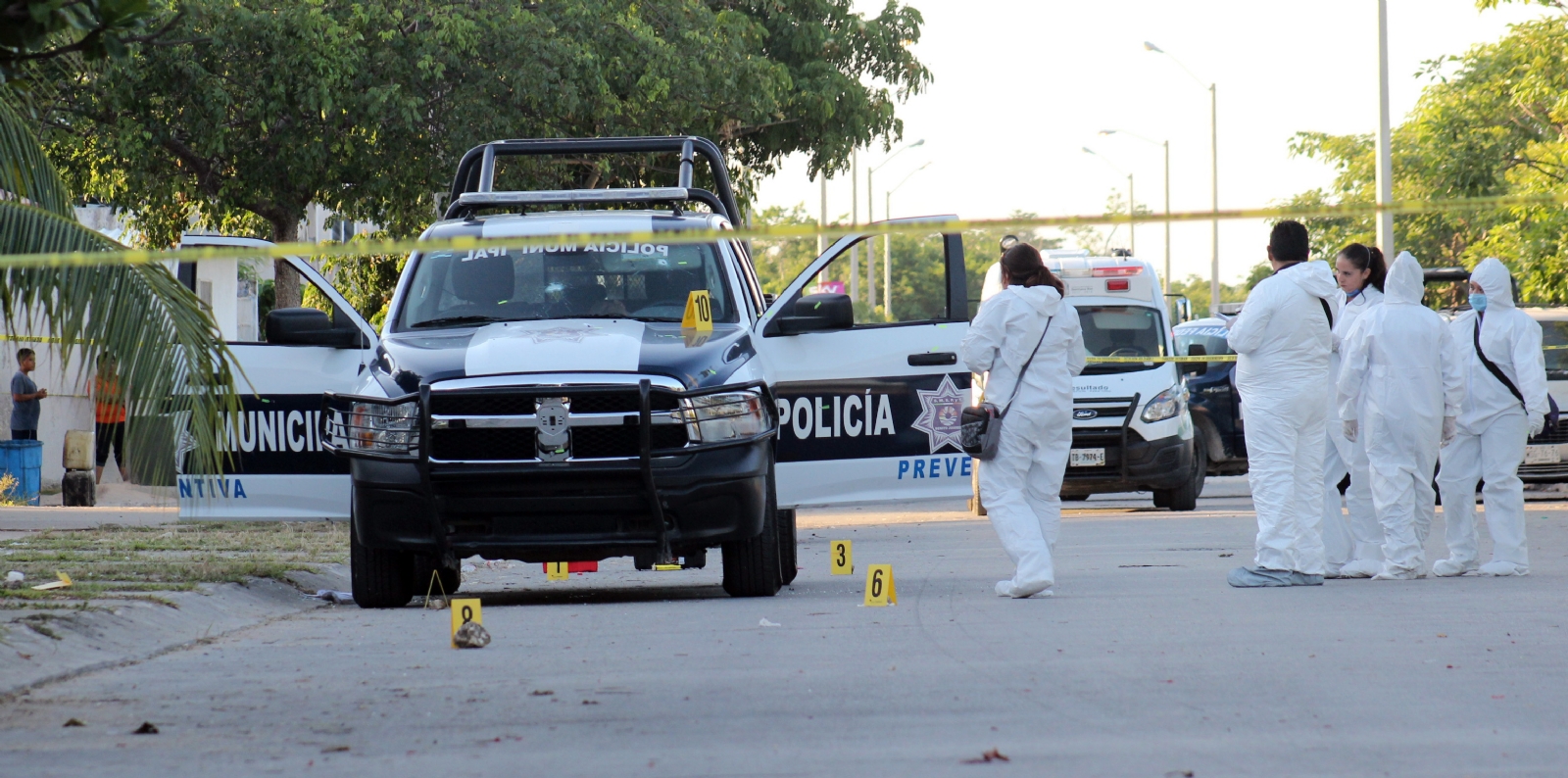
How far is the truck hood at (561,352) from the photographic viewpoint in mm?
9109

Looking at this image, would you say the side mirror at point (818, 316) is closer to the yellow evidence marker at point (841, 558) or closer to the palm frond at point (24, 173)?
the yellow evidence marker at point (841, 558)

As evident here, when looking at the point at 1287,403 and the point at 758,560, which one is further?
the point at 1287,403

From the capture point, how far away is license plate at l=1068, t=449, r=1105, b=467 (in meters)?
18.3

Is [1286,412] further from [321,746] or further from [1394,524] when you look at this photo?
[321,746]

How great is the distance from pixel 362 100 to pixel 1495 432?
40.1 ft

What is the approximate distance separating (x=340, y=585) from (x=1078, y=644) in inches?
218

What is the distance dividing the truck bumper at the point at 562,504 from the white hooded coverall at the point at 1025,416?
136 cm

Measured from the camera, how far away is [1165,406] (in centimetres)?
1838

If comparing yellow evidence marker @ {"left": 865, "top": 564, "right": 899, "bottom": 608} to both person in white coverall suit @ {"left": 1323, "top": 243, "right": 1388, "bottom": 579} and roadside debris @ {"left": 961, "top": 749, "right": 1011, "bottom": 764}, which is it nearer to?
person in white coverall suit @ {"left": 1323, "top": 243, "right": 1388, "bottom": 579}

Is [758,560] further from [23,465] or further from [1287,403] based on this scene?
[23,465]

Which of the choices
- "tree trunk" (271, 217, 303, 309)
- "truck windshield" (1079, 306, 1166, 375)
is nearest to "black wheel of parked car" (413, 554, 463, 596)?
"truck windshield" (1079, 306, 1166, 375)

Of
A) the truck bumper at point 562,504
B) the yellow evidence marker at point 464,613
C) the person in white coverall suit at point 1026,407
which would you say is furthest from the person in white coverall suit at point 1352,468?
the yellow evidence marker at point 464,613

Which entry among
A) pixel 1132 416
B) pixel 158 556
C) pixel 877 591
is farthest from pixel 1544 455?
pixel 158 556

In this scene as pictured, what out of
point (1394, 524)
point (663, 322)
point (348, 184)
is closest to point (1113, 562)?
point (1394, 524)
